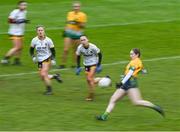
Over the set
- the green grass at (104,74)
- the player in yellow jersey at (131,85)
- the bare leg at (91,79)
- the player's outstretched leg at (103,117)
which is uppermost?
the player in yellow jersey at (131,85)

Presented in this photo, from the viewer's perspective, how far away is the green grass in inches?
609

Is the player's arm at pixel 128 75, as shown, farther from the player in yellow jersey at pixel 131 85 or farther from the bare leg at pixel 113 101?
the bare leg at pixel 113 101

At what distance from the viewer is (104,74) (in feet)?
70.1

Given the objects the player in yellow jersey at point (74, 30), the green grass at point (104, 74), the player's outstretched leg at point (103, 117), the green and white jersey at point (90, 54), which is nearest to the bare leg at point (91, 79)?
the green and white jersey at point (90, 54)

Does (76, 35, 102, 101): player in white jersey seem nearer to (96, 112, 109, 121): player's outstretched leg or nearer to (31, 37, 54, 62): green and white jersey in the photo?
(31, 37, 54, 62): green and white jersey

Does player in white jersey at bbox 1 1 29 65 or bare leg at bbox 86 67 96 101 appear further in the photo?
player in white jersey at bbox 1 1 29 65

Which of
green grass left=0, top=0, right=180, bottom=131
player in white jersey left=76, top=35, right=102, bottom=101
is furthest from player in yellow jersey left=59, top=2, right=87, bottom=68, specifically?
player in white jersey left=76, top=35, right=102, bottom=101

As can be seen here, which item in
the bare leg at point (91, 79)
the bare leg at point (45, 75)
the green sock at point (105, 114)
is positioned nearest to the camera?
the green sock at point (105, 114)

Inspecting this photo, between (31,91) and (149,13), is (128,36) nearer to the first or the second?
(149,13)

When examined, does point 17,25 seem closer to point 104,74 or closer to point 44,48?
point 104,74

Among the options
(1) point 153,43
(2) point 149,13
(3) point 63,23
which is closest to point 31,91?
(1) point 153,43

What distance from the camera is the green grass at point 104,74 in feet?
50.7

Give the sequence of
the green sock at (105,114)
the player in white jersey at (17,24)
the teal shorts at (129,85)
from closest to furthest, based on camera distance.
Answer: the teal shorts at (129,85) → the green sock at (105,114) → the player in white jersey at (17,24)

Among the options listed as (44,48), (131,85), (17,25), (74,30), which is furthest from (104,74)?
(131,85)
